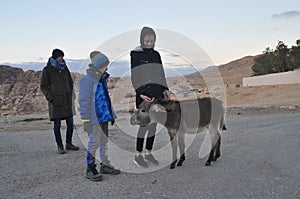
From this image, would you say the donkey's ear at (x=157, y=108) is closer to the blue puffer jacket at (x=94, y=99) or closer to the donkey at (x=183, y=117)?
the donkey at (x=183, y=117)

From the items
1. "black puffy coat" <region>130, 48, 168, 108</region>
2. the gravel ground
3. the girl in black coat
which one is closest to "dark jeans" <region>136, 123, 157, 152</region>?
the girl in black coat

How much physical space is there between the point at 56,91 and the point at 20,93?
25.3 m

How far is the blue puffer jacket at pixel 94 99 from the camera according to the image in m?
5.88

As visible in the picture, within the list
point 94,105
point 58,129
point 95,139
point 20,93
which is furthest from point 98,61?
point 20,93

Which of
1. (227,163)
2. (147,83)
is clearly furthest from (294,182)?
(147,83)

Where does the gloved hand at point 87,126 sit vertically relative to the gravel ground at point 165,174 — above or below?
above

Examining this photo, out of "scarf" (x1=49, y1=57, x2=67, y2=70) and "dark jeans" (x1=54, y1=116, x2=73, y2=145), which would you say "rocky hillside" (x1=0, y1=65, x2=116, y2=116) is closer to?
"dark jeans" (x1=54, y1=116, x2=73, y2=145)

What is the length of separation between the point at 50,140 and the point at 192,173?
5.70m

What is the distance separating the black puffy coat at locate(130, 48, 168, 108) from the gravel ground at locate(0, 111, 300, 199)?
148 centimetres

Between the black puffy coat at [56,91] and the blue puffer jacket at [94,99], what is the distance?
2.55m

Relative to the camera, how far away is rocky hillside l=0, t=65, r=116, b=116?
84.0 feet

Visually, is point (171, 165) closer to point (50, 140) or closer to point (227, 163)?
point (227, 163)

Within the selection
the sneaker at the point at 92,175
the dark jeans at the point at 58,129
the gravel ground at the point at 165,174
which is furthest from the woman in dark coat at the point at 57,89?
the sneaker at the point at 92,175

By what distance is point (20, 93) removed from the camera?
31.8 m
